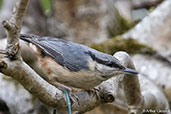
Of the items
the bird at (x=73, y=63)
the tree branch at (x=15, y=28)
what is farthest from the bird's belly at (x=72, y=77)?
the tree branch at (x=15, y=28)

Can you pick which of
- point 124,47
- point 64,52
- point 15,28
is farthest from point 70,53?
point 124,47

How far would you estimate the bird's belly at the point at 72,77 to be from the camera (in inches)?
88.1

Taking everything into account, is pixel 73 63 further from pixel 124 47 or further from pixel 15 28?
pixel 124 47

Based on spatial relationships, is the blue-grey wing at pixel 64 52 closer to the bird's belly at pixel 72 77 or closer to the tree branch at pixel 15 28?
the bird's belly at pixel 72 77

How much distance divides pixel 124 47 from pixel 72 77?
2.19 m

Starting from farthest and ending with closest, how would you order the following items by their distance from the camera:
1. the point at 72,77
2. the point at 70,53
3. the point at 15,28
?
the point at 70,53 < the point at 72,77 < the point at 15,28

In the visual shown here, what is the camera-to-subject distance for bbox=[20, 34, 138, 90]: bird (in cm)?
224

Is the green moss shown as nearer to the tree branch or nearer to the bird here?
the bird

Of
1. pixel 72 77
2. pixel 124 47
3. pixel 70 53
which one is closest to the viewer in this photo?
pixel 72 77

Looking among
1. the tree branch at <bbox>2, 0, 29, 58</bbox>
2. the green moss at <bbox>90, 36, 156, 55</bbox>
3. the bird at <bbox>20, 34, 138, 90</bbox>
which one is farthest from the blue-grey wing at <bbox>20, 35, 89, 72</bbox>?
the green moss at <bbox>90, 36, 156, 55</bbox>

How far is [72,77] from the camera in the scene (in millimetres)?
2266

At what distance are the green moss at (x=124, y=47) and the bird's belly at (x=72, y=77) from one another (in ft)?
6.73

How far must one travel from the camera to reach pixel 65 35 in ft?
17.3

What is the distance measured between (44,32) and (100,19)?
3.02 ft
